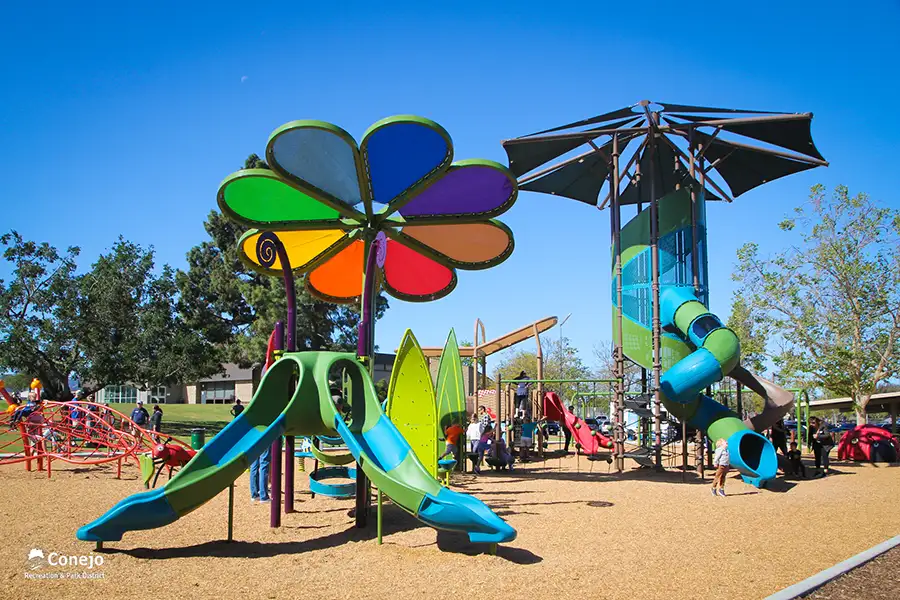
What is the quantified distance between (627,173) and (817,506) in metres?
10.9

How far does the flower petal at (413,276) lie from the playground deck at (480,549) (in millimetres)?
4359

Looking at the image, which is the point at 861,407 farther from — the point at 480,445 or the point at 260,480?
the point at 260,480

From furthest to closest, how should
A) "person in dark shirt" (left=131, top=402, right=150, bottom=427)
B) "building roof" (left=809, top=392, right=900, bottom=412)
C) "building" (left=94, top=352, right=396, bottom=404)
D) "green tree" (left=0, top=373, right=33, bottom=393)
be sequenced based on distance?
"green tree" (left=0, top=373, right=33, bottom=393) < "building" (left=94, top=352, right=396, bottom=404) < "building roof" (left=809, top=392, right=900, bottom=412) < "person in dark shirt" (left=131, top=402, right=150, bottom=427)

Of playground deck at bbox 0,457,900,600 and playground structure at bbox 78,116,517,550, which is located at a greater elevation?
playground structure at bbox 78,116,517,550

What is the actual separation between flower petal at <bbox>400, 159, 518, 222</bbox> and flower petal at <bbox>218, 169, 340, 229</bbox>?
146 cm

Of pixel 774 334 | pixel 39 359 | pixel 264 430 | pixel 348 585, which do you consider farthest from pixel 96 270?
pixel 774 334

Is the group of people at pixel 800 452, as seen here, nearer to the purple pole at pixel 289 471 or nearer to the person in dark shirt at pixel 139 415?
the purple pole at pixel 289 471

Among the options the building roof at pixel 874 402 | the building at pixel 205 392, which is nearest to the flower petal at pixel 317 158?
the building roof at pixel 874 402

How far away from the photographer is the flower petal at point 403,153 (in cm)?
913

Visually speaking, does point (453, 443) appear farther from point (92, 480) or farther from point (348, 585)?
point (348, 585)

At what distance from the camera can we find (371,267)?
971 cm

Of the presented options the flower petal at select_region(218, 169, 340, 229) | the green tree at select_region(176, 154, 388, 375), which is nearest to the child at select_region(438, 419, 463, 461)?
the flower petal at select_region(218, 169, 340, 229)

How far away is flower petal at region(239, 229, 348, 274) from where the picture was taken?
41.4 ft

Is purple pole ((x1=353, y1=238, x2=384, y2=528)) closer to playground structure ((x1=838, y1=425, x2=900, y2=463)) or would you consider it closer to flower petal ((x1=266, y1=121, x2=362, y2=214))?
flower petal ((x1=266, y1=121, x2=362, y2=214))
